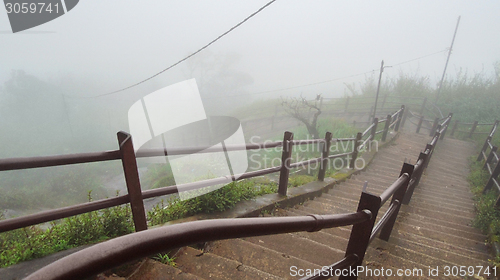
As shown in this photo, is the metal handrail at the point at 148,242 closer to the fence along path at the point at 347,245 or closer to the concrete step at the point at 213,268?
the fence along path at the point at 347,245

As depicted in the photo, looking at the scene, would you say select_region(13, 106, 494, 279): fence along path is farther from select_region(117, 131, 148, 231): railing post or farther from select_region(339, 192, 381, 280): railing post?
select_region(117, 131, 148, 231): railing post

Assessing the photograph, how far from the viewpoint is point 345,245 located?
97.0 inches

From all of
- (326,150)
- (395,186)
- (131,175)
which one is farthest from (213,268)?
(326,150)

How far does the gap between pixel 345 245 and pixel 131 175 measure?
2.19 metres

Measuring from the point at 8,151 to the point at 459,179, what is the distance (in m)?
35.0

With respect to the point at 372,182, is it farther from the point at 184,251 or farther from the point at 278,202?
the point at 184,251

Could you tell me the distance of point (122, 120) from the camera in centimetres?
3906

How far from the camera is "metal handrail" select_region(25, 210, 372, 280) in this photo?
1.43ft

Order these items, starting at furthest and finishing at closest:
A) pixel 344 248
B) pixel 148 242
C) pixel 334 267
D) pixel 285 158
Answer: pixel 285 158 < pixel 344 248 < pixel 334 267 < pixel 148 242

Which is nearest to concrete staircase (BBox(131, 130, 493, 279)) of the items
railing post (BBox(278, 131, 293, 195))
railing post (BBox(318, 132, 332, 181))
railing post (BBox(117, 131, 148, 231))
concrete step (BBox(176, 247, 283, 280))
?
concrete step (BBox(176, 247, 283, 280))

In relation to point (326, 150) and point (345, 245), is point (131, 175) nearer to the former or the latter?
point (345, 245)

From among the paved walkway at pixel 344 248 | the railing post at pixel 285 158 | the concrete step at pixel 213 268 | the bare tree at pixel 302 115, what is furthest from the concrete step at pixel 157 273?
the bare tree at pixel 302 115

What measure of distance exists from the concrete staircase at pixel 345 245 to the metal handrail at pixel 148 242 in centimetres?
105

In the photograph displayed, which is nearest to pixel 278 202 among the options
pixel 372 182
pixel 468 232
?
pixel 468 232
